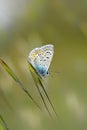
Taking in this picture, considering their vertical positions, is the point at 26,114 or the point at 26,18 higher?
the point at 26,18

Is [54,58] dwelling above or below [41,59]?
below

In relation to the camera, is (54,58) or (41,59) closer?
(41,59)

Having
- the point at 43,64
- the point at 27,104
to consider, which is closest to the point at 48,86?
the point at 27,104

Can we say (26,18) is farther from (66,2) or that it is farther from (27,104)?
(27,104)

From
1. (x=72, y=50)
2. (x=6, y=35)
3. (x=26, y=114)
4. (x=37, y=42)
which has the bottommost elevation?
(x=26, y=114)

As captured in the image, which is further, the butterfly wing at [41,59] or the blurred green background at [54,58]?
the blurred green background at [54,58]

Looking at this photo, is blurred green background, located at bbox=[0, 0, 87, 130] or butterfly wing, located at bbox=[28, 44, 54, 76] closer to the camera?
butterfly wing, located at bbox=[28, 44, 54, 76]

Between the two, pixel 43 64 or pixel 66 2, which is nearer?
pixel 43 64

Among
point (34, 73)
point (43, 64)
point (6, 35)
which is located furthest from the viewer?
point (6, 35)
